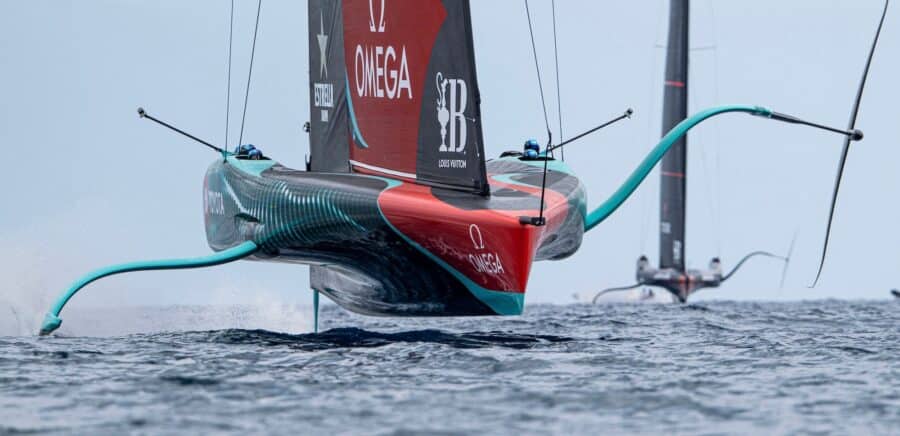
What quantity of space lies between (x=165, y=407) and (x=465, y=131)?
4231 mm

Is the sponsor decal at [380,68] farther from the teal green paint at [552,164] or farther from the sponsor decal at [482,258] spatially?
the teal green paint at [552,164]

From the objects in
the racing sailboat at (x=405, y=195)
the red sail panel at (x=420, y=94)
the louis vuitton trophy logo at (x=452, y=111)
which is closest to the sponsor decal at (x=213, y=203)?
the racing sailboat at (x=405, y=195)

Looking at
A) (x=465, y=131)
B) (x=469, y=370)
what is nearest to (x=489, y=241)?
(x=465, y=131)

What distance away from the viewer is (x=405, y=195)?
30.0ft

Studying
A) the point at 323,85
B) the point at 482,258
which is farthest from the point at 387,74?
the point at 482,258

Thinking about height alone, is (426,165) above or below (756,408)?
above

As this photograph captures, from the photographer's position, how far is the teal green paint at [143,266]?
10.3 meters

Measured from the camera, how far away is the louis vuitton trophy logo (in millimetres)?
9406

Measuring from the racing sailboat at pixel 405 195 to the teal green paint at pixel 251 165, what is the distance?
0.06 feet

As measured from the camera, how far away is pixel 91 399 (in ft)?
19.4

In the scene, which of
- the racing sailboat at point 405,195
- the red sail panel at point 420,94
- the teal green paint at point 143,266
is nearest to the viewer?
the racing sailboat at point 405,195

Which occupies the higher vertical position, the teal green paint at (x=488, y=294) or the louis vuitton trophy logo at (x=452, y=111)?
the louis vuitton trophy logo at (x=452, y=111)

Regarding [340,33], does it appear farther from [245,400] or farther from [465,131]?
[245,400]

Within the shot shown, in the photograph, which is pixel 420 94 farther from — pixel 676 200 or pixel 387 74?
pixel 676 200
